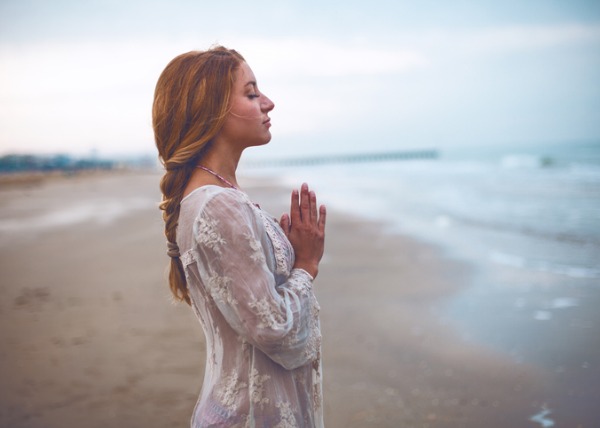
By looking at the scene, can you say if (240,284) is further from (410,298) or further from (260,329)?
(410,298)

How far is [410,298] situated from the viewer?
23.1 ft

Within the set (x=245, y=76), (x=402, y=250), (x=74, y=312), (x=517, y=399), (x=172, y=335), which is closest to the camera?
(x=245, y=76)

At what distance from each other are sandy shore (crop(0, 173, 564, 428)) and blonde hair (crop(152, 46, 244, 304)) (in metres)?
2.93

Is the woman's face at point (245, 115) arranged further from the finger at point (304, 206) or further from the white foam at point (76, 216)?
the white foam at point (76, 216)

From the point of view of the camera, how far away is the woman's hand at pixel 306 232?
171cm

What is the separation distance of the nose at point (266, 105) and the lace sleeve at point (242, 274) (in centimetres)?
35

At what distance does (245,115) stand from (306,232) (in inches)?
16.2

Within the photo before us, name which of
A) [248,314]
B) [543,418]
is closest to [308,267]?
[248,314]

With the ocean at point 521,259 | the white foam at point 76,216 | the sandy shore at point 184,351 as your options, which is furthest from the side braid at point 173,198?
the white foam at point 76,216

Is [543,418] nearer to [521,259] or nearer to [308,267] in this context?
[308,267]

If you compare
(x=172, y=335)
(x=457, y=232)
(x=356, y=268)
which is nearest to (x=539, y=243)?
(x=457, y=232)

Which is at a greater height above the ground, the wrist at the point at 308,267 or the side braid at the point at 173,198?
the side braid at the point at 173,198

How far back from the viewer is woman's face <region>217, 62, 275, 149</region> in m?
1.63

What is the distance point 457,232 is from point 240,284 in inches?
434
